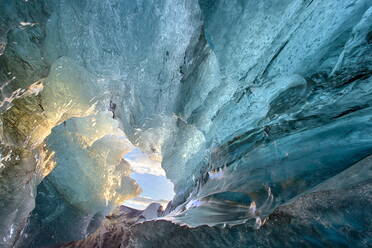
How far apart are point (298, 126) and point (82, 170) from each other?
268 inches

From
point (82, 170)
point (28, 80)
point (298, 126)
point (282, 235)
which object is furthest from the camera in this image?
point (82, 170)

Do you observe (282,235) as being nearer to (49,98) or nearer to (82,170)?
(49,98)

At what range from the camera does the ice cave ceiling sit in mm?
2713

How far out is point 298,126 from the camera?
10.7 ft

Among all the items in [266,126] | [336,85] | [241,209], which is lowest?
[241,209]

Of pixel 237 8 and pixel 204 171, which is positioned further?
pixel 204 171

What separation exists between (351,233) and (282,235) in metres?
0.77

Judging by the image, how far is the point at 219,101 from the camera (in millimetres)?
4082

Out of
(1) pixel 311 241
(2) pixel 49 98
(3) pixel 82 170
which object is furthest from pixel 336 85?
(3) pixel 82 170

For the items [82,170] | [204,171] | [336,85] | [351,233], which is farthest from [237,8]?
[82,170]

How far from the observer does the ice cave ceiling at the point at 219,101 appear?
8.90ft

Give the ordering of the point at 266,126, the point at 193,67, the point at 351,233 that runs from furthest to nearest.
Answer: the point at 193,67
the point at 266,126
the point at 351,233

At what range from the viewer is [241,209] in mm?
3684

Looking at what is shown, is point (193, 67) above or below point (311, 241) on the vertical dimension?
above
